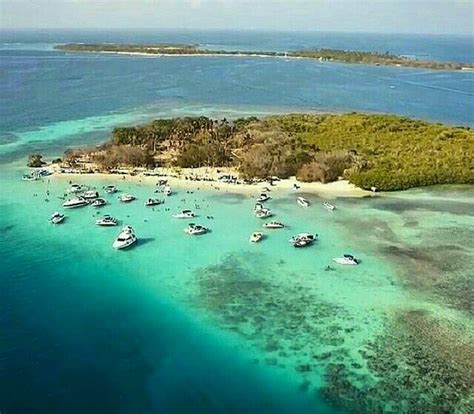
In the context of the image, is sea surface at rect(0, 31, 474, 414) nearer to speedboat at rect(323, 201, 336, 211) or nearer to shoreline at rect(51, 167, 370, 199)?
speedboat at rect(323, 201, 336, 211)

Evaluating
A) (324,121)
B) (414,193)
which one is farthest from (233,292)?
(324,121)

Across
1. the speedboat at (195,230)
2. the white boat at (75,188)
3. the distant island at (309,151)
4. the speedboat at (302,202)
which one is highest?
the distant island at (309,151)

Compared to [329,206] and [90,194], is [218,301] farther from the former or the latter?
[90,194]

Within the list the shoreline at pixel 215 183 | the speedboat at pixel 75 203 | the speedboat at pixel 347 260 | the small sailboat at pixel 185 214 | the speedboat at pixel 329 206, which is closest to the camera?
the speedboat at pixel 347 260

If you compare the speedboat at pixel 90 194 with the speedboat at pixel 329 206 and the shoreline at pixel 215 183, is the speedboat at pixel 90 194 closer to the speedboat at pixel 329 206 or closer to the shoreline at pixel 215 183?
the shoreline at pixel 215 183

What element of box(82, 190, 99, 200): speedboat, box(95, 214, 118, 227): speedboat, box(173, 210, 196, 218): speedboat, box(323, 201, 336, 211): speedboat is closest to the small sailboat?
box(173, 210, 196, 218): speedboat

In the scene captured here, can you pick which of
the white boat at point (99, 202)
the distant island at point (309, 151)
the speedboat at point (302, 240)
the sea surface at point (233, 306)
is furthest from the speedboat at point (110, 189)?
the speedboat at point (302, 240)

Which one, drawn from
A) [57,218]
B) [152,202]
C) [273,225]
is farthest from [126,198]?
[273,225]

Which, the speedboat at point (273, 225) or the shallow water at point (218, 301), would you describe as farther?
the speedboat at point (273, 225)
